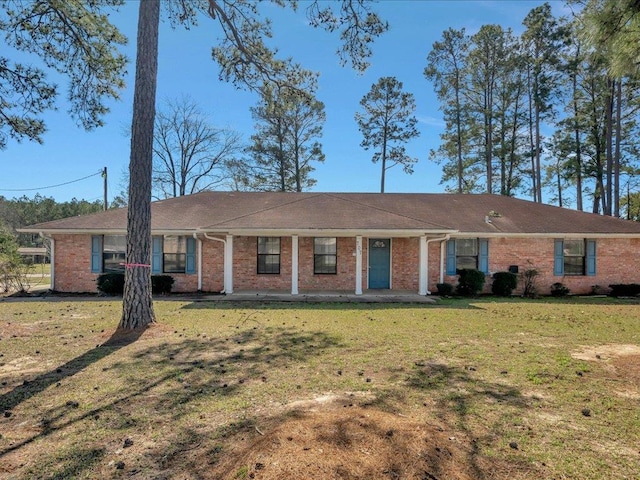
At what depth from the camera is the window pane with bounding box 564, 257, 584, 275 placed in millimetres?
13852

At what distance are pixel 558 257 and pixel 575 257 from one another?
811mm

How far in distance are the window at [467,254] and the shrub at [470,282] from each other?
562 mm

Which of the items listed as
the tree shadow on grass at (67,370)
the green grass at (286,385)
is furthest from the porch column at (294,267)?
the tree shadow on grass at (67,370)

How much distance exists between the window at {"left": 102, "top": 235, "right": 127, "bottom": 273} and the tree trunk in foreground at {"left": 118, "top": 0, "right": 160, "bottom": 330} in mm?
7412

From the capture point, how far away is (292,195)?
57.5 ft

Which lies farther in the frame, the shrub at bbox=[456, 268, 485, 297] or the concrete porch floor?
the shrub at bbox=[456, 268, 485, 297]

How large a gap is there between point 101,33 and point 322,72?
5073 millimetres

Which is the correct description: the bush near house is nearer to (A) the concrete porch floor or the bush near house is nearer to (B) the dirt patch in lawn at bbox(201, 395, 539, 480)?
(A) the concrete porch floor

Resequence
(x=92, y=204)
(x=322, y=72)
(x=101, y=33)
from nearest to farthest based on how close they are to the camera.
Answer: (x=101, y=33)
(x=322, y=72)
(x=92, y=204)

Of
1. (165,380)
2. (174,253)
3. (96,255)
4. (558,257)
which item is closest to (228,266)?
(174,253)

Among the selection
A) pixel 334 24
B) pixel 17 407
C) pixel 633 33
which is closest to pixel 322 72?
pixel 334 24

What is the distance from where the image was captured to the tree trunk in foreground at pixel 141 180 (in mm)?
6922

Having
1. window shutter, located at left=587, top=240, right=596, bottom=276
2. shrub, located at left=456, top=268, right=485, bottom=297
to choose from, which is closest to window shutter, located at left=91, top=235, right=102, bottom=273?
shrub, located at left=456, top=268, right=485, bottom=297

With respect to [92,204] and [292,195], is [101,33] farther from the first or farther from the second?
[92,204]
